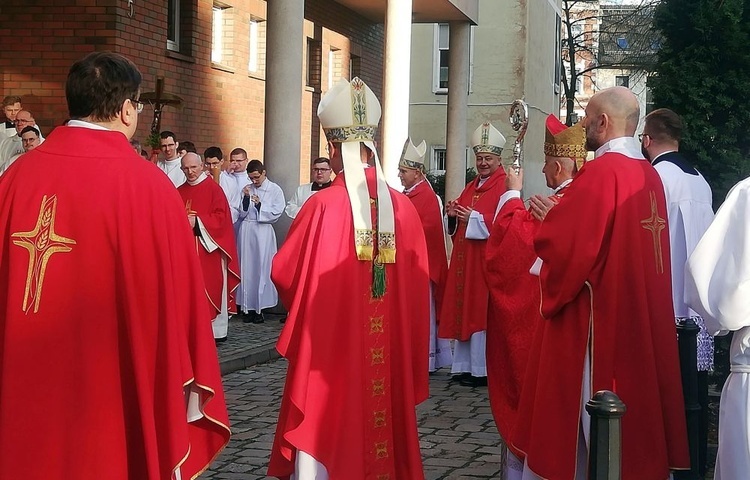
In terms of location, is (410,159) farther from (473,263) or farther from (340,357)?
(340,357)

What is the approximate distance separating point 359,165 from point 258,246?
351 inches

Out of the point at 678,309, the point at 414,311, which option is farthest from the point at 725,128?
the point at 414,311

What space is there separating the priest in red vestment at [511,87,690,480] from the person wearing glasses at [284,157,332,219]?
7.48m

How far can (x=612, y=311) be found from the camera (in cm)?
525

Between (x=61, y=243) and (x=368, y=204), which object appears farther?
(x=368, y=204)

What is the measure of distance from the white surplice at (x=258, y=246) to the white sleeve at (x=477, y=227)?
4.35 m

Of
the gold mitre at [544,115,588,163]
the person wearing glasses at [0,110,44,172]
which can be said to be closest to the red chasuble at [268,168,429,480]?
the gold mitre at [544,115,588,163]

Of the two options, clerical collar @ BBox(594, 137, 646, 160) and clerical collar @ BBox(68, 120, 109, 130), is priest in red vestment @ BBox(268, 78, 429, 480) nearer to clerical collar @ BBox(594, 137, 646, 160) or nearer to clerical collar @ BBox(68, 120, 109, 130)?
clerical collar @ BBox(594, 137, 646, 160)

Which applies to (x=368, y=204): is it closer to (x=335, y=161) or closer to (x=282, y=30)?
(x=335, y=161)

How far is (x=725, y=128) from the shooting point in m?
8.73

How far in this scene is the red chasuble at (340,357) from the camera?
5691 mm

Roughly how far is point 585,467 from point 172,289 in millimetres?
2240

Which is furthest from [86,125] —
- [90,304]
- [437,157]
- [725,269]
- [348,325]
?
[437,157]

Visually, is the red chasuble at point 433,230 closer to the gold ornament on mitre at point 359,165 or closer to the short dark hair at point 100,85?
the gold ornament on mitre at point 359,165
